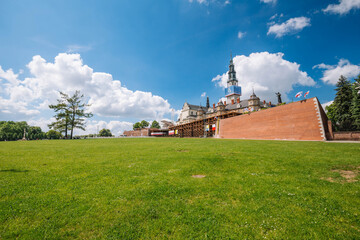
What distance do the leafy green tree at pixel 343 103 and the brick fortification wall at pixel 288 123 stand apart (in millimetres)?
18659

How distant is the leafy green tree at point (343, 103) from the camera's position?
39.5 metres

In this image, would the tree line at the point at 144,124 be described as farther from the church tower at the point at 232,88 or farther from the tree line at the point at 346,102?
the tree line at the point at 346,102

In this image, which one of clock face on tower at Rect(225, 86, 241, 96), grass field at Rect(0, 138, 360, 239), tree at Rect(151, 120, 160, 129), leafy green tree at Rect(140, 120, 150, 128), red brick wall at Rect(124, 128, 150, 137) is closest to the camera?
grass field at Rect(0, 138, 360, 239)

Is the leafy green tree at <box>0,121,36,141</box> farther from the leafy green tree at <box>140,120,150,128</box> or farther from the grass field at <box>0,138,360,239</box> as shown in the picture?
the grass field at <box>0,138,360,239</box>

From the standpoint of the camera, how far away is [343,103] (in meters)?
39.8

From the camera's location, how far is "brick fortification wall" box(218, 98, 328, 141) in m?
25.5

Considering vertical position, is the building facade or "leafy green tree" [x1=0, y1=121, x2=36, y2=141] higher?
the building facade

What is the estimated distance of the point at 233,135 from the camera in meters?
43.2

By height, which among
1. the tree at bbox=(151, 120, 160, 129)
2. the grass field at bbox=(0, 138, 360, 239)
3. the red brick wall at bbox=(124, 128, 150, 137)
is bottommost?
the grass field at bbox=(0, 138, 360, 239)

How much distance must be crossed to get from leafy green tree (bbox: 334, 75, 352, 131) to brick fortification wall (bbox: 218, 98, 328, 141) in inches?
735

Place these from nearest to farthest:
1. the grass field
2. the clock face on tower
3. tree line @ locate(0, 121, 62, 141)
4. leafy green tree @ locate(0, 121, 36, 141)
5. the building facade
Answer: the grass field → leafy green tree @ locate(0, 121, 36, 141) → tree line @ locate(0, 121, 62, 141) → the building facade → the clock face on tower

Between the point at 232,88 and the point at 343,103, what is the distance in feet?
249

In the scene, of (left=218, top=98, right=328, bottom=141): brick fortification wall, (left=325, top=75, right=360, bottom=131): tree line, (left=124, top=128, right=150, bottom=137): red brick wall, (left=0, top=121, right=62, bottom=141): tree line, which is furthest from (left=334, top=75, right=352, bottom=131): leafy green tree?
(left=0, top=121, right=62, bottom=141): tree line

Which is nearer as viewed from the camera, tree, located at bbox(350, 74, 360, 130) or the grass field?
the grass field
